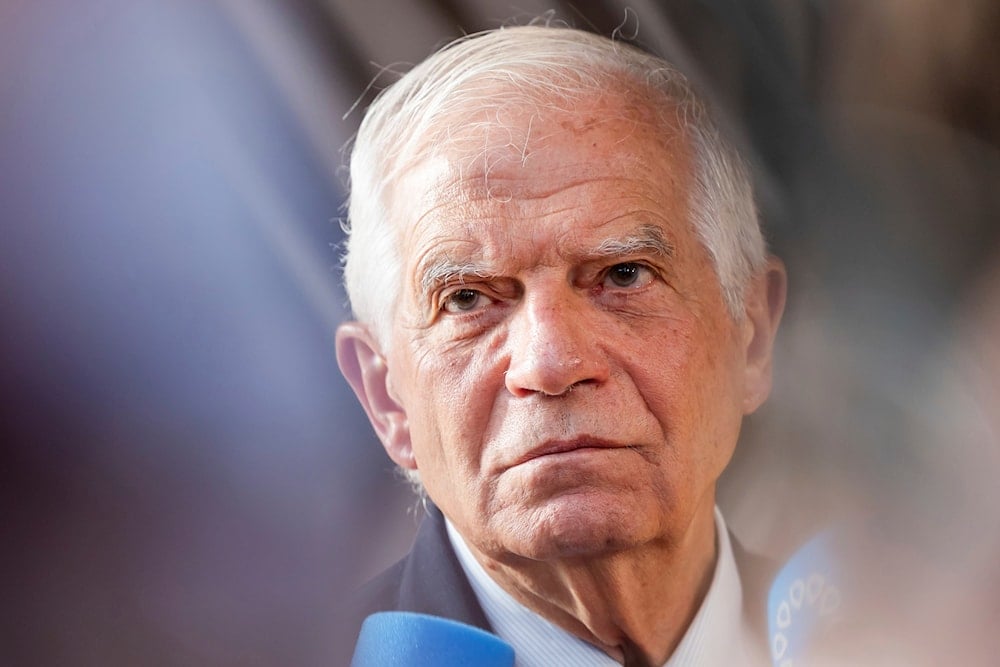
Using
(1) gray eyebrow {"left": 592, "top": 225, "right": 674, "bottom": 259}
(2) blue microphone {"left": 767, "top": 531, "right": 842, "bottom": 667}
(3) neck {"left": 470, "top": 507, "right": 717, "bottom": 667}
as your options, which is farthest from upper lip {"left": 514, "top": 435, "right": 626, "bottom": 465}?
(2) blue microphone {"left": 767, "top": 531, "right": 842, "bottom": 667}

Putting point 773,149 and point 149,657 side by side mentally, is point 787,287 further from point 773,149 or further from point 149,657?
point 149,657

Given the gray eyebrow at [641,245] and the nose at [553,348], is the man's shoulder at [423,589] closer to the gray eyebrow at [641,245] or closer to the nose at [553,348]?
Answer: the nose at [553,348]

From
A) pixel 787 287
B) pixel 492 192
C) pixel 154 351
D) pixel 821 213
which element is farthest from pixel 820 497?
pixel 154 351

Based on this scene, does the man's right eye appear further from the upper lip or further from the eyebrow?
the upper lip

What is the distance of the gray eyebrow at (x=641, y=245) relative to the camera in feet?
5.44

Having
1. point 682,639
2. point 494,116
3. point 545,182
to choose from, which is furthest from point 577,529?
point 494,116

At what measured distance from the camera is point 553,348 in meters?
1.62

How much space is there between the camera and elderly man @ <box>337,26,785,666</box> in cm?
164

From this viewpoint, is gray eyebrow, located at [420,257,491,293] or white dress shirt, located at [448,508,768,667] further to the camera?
white dress shirt, located at [448,508,768,667]

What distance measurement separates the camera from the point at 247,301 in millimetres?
1750

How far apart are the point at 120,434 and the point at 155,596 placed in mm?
266

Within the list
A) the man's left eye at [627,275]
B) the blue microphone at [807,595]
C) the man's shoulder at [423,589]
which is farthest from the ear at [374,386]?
the blue microphone at [807,595]

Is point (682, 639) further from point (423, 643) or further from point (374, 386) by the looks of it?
point (374, 386)

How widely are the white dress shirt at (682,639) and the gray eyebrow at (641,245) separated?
509 millimetres
